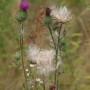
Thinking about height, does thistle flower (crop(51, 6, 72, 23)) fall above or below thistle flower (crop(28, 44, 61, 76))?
above

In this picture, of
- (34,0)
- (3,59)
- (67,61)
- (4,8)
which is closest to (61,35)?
(67,61)

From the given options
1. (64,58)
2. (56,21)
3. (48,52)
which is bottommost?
(64,58)

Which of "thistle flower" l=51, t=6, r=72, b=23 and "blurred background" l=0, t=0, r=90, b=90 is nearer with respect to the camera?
"thistle flower" l=51, t=6, r=72, b=23

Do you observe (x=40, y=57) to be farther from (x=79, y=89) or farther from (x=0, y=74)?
(x=0, y=74)

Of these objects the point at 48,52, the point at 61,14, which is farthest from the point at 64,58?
the point at 61,14

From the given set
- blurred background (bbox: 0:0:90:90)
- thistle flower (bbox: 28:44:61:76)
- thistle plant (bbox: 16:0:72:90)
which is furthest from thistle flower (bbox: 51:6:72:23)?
blurred background (bbox: 0:0:90:90)

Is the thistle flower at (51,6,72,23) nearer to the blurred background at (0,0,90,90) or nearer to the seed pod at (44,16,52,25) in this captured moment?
the seed pod at (44,16,52,25)

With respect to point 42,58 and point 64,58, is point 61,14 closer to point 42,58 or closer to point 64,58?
point 42,58
